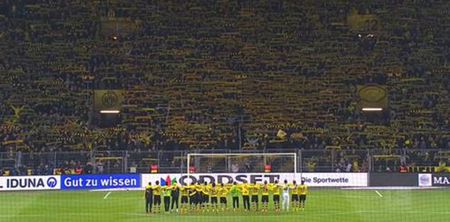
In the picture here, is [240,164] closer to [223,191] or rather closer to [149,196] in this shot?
[223,191]

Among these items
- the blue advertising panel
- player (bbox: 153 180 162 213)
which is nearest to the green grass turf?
player (bbox: 153 180 162 213)

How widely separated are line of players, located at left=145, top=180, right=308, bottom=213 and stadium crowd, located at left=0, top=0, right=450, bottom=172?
13279 millimetres

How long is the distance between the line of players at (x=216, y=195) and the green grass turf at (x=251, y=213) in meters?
0.67

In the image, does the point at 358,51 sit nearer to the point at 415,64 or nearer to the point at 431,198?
the point at 415,64

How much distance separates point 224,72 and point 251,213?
2109 cm

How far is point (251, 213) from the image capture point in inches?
1085

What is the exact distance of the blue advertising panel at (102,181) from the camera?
1502 inches

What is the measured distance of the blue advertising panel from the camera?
125 ft

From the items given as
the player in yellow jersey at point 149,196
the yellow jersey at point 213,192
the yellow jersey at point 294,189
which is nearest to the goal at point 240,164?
the yellow jersey at point 294,189

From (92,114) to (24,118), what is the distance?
4035 millimetres

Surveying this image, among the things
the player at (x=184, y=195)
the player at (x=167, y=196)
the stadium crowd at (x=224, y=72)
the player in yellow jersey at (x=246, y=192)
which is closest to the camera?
the player at (x=167, y=196)

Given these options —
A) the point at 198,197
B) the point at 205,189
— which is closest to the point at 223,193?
the point at 205,189

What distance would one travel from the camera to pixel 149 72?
1879 inches

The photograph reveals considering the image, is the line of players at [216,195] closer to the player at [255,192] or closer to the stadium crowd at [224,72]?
the player at [255,192]
